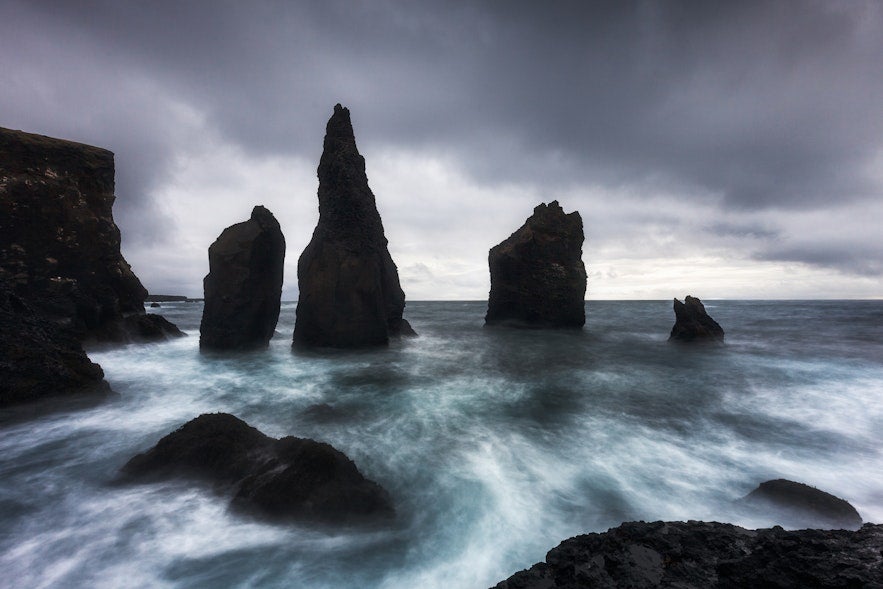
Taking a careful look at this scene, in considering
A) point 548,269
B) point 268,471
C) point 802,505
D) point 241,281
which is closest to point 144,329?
point 241,281

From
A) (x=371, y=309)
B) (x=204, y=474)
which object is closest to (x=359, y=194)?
(x=371, y=309)

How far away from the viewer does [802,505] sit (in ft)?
17.6

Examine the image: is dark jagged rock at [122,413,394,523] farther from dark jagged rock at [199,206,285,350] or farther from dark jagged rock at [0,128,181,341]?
dark jagged rock at [0,128,181,341]

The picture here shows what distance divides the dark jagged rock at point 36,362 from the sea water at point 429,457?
713 mm

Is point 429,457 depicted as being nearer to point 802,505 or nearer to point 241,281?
point 802,505

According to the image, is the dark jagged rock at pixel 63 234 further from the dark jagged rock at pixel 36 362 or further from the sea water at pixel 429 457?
the dark jagged rock at pixel 36 362

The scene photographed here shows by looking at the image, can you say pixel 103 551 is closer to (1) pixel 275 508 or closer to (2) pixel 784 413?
(1) pixel 275 508

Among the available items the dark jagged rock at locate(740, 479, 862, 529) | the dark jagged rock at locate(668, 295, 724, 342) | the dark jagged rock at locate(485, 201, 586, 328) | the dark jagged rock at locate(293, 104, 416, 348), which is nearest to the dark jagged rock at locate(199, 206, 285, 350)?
the dark jagged rock at locate(293, 104, 416, 348)

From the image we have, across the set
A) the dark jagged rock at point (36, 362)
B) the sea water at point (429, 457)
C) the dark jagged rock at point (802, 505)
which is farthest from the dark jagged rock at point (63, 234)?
the dark jagged rock at point (802, 505)

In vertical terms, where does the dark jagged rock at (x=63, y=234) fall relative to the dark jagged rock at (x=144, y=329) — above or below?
above

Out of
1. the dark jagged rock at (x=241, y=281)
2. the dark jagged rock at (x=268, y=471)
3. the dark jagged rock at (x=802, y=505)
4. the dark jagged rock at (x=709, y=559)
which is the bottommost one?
the dark jagged rock at (x=802, y=505)

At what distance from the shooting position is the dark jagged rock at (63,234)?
521 inches

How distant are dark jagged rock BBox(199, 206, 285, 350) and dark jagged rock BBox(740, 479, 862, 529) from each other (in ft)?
51.5

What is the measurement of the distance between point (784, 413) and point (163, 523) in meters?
13.8
